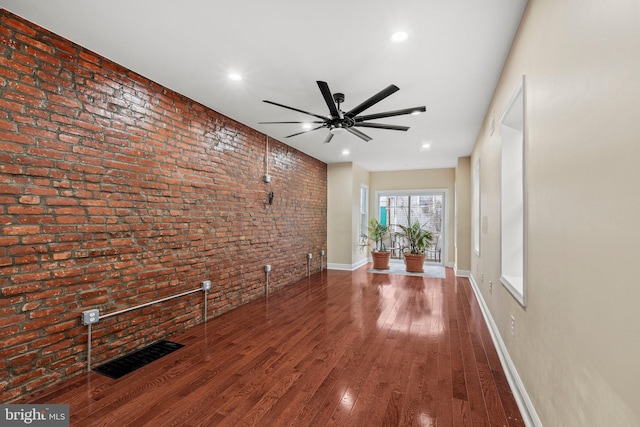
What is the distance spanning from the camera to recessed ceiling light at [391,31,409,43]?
2.27m

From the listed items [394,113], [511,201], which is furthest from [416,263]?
[394,113]

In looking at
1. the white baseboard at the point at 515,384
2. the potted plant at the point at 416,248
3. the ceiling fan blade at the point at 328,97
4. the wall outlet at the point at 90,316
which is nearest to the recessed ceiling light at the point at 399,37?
the ceiling fan blade at the point at 328,97

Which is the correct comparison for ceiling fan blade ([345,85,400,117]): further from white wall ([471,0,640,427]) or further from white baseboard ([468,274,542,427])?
white baseboard ([468,274,542,427])

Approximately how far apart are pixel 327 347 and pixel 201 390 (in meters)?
1.21

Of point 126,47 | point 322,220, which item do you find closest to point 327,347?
point 126,47

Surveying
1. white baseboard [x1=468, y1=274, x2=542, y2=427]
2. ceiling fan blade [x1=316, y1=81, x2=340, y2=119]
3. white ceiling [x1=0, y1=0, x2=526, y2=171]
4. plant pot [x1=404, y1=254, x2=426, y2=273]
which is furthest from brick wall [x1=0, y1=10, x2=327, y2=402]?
plant pot [x1=404, y1=254, x2=426, y2=273]

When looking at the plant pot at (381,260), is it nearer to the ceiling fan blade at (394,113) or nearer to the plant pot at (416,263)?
the plant pot at (416,263)

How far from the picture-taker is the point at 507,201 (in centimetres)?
279

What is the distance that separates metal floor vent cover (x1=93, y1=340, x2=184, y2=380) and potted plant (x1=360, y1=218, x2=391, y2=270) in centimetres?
518

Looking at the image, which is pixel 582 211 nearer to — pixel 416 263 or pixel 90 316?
pixel 90 316

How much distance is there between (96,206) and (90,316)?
908mm

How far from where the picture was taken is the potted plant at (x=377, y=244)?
7.37 metres

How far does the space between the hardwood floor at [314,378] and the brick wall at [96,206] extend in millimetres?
357

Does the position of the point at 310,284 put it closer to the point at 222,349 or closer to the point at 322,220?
the point at 322,220
